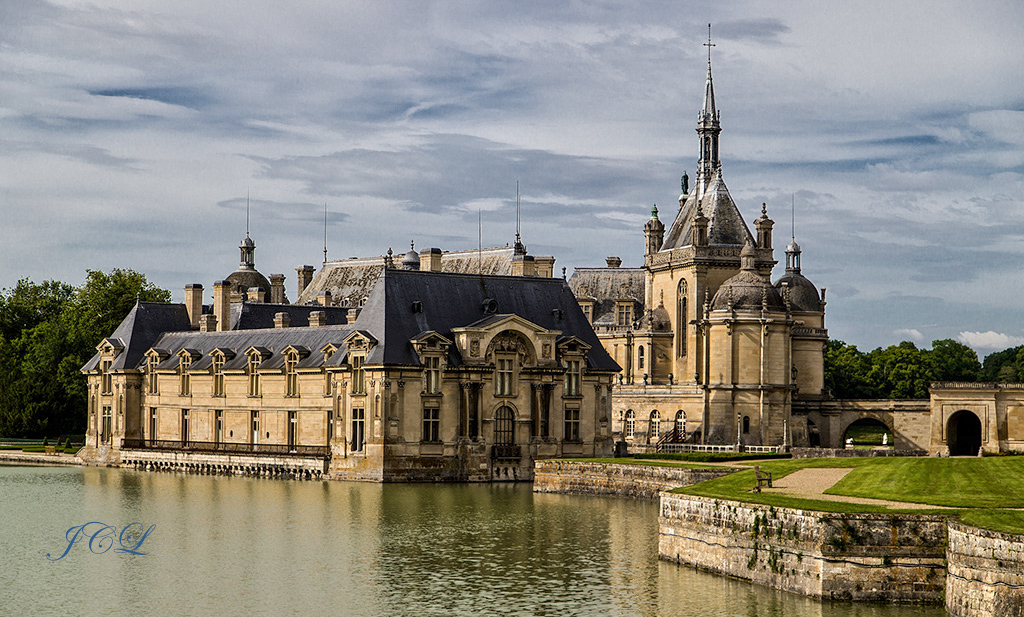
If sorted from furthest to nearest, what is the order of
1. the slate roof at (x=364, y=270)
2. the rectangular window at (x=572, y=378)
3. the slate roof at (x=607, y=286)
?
the slate roof at (x=607, y=286) < the slate roof at (x=364, y=270) < the rectangular window at (x=572, y=378)

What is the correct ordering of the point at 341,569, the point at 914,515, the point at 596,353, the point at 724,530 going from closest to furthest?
the point at 914,515 → the point at 724,530 → the point at 341,569 → the point at 596,353

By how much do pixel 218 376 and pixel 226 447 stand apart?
199 inches

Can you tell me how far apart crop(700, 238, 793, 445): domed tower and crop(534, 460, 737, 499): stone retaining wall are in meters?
32.1

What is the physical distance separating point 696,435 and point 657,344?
1434 centimetres

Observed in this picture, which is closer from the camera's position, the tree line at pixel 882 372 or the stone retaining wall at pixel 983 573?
the stone retaining wall at pixel 983 573

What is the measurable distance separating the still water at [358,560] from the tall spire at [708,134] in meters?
60.0

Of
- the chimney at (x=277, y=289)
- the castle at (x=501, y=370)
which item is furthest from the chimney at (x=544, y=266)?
the chimney at (x=277, y=289)

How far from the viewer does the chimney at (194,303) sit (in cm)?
11000

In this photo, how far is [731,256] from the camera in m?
116

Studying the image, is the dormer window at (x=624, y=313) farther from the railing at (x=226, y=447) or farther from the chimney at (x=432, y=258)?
the railing at (x=226, y=447)

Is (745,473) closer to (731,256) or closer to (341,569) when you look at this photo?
(341,569)

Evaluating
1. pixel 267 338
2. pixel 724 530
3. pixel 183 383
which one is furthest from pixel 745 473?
pixel 183 383

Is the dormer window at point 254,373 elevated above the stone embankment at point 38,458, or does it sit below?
above

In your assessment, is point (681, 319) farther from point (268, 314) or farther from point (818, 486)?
point (818, 486)
